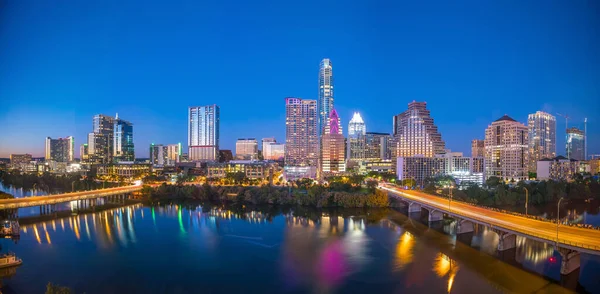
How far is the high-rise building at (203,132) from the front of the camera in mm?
122875

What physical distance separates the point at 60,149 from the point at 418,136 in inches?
5169

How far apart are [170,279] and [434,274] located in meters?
14.1

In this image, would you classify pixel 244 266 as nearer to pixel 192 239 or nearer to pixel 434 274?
pixel 192 239

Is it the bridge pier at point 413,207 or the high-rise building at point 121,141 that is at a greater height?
the high-rise building at point 121,141

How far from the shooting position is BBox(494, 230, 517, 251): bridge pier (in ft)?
71.9

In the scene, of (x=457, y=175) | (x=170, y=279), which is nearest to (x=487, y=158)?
(x=457, y=175)

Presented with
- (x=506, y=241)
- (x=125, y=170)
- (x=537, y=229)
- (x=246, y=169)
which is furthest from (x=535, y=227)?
(x=125, y=170)

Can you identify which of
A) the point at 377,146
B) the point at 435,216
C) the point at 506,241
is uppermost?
the point at 377,146

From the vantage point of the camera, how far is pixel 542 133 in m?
92.2

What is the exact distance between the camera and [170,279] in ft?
60.3

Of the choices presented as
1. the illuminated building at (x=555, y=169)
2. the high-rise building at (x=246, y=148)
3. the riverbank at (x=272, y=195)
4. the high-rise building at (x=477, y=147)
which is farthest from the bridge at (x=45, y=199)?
the high-rise building at (x=246, y=148)

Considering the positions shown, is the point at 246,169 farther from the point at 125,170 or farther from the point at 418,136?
the point at 418,136

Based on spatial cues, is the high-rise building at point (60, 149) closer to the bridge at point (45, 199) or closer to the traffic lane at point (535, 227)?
the bridge at point (45, 199)

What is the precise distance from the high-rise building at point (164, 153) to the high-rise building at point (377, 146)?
76.8m
